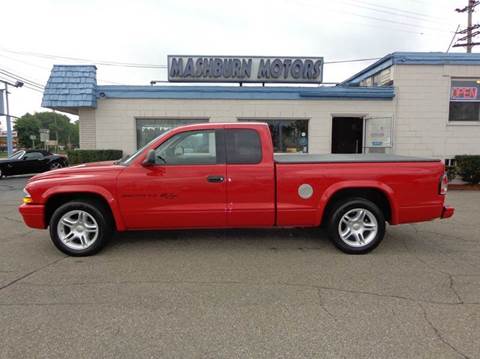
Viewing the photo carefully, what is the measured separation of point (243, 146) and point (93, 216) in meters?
2.29

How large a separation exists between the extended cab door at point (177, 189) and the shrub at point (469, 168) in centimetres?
992

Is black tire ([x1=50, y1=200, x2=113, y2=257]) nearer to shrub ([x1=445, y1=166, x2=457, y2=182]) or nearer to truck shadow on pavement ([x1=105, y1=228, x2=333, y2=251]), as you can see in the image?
truck shadow on pavement ([x1=105, y1=228, x2=333, y2=251])

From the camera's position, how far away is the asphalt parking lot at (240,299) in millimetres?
2721

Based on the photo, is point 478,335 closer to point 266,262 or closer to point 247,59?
point 266,262

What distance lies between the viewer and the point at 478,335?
2840mm

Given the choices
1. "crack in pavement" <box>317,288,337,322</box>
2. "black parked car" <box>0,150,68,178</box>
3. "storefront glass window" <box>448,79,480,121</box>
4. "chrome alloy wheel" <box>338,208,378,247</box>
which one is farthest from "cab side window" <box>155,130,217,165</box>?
"black parked car" <box>0,150,68,178</box>

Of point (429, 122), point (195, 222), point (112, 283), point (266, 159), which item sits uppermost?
point (429, 122)

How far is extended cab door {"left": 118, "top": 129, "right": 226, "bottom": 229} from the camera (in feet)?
15.4

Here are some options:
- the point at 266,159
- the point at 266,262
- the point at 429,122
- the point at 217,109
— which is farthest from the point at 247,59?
the point at 266,262

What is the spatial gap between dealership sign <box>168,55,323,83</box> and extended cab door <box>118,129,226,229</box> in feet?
28.2

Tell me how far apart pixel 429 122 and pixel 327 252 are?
989 centimetres

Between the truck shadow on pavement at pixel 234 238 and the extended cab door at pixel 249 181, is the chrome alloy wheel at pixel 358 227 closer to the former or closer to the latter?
the truck shadow on pavement at pixel 234 238

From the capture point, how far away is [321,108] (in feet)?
41.3

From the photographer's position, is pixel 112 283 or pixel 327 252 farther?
pixel 327 252
